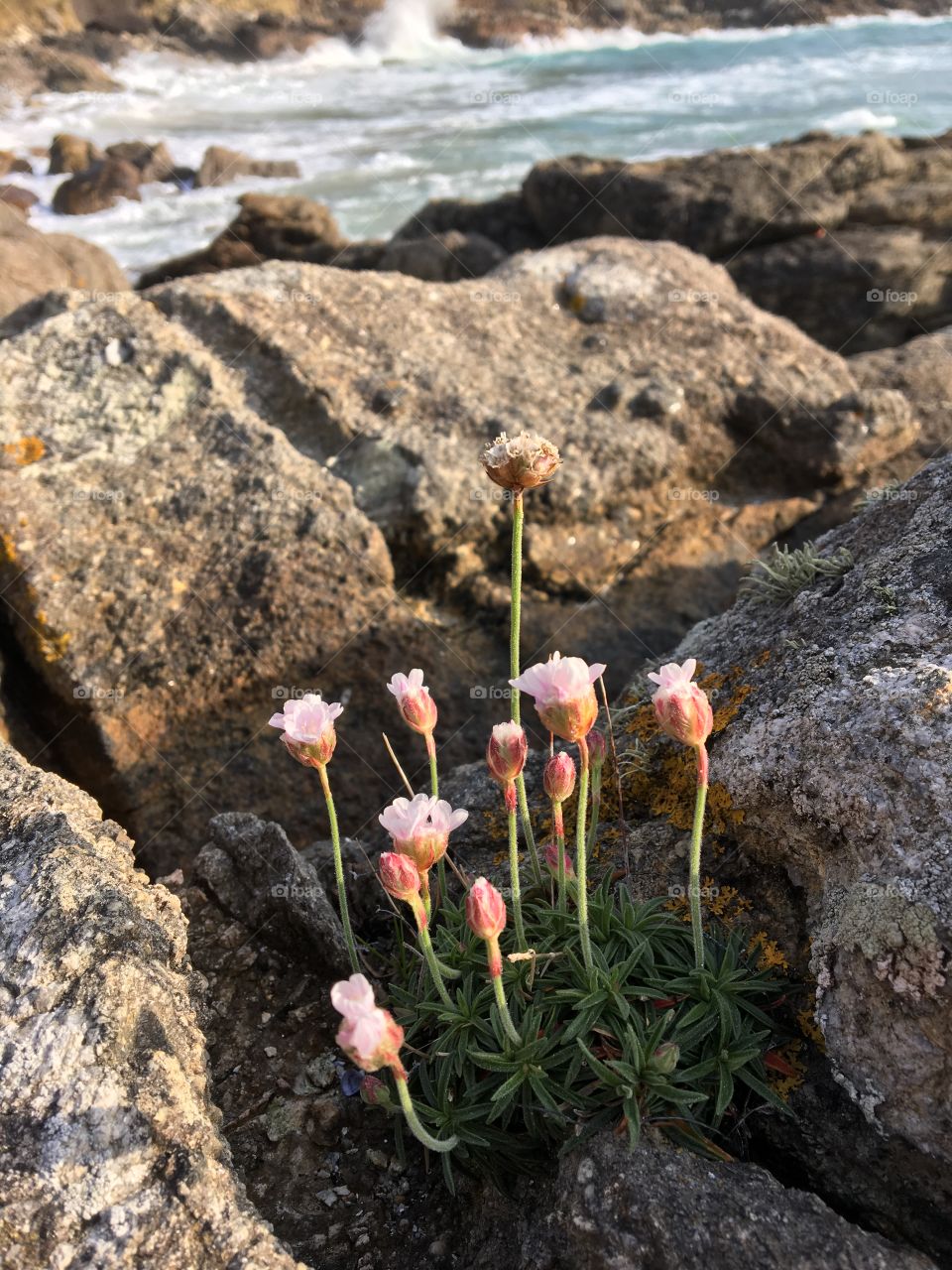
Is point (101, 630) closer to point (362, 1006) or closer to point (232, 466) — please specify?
point (232, 466)

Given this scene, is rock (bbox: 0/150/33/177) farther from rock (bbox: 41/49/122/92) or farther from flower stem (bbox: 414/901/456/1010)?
flower stem (bbox: 414/901/456/1010)

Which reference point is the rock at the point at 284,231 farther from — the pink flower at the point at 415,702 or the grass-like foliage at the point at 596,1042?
the grass-like foliage at the point at 596,1042

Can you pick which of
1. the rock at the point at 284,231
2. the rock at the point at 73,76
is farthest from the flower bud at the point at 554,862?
the rock at the point at 73,76

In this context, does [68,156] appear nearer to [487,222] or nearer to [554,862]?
[487,222]

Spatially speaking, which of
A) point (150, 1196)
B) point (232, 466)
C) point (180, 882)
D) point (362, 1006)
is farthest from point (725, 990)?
point (232, 466)

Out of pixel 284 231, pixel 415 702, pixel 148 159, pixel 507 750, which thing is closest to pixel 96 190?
pixel 148 159
